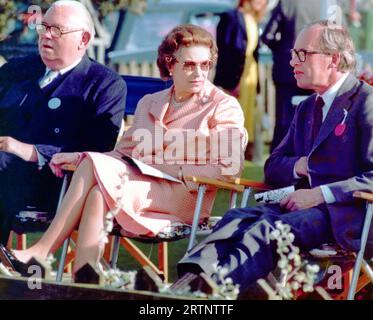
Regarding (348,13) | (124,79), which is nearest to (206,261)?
(124,79)

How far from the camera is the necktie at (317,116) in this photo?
A: 696cm

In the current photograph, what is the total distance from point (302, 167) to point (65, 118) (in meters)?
1.48

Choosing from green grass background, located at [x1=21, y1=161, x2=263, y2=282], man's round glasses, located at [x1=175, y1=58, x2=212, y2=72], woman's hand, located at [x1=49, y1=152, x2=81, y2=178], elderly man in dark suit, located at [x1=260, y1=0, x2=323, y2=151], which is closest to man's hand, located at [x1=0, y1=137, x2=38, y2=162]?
woman's hand, located at [x1=49, y1=152, x2=81, y2=178]

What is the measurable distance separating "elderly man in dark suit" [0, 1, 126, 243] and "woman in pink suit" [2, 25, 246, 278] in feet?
0.59

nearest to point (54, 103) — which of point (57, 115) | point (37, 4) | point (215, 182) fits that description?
point (57, 115)

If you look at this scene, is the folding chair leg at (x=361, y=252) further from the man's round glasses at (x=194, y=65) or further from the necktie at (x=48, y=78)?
the necktie at (x=48, y=78)


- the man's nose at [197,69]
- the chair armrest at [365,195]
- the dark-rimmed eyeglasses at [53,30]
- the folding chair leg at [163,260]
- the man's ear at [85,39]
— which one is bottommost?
the folding chair leg at [163,260]

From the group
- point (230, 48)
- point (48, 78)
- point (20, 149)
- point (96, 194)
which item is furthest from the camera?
point (230, 48)

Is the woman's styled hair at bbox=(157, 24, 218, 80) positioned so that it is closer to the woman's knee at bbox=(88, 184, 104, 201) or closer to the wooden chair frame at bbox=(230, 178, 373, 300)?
the woman's knee at bbox=(88, 184, 104, 201)

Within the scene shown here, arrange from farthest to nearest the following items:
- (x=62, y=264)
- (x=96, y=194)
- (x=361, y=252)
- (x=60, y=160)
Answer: (x=60, y=160) < (x=62, y=264) < (x=96, y=194) < (x=361, y=252)

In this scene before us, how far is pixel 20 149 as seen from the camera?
755 centimetres

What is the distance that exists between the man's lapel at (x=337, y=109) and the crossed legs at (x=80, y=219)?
3.70 feet

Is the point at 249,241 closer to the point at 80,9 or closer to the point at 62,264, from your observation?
the point at 62,264

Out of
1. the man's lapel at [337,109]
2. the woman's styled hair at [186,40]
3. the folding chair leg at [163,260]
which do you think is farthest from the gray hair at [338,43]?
the folding chair leg at [163,260]
